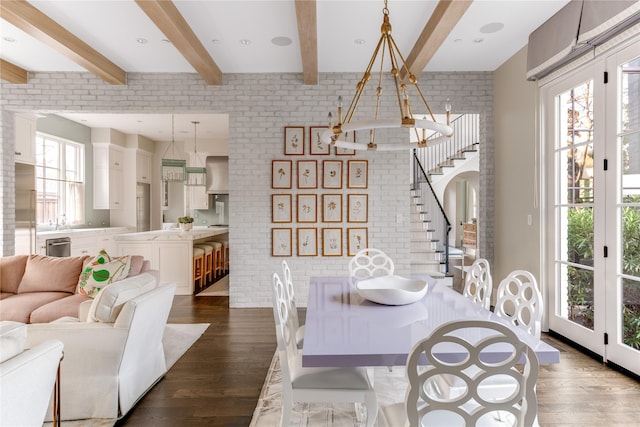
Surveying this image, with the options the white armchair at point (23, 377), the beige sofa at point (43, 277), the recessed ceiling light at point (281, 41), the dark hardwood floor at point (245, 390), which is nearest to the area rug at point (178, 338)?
the dark hardwood floor at point (245, 390)

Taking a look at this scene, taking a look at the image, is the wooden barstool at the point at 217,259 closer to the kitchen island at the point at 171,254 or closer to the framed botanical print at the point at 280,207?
the kitchen island at the point at 171,254

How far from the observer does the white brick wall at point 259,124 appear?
470 cm

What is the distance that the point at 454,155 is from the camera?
786 centimetres

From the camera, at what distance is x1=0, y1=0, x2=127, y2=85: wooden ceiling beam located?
307 cm

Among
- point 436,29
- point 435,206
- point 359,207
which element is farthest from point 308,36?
point 435,206

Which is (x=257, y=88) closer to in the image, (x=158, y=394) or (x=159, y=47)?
(x=159, y=47)

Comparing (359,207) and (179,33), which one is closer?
(179,33)

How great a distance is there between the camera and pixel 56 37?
347 cm

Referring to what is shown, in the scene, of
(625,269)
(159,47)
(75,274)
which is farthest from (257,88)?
(625,269)

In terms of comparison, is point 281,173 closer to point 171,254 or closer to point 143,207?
point 171,254

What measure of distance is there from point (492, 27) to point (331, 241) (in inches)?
114

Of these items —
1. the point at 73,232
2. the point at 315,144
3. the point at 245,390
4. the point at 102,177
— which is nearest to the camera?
the point at 245,390

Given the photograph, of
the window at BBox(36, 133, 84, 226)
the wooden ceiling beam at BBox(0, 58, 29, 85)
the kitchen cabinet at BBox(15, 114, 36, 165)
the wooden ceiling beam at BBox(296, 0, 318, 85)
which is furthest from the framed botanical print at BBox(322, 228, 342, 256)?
the window at BBox(36, 133, 84, 226)

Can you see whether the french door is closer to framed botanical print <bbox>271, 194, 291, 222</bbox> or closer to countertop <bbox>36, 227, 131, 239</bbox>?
framed botanical print <bbox>271, 194, 291, 222</bbox>
